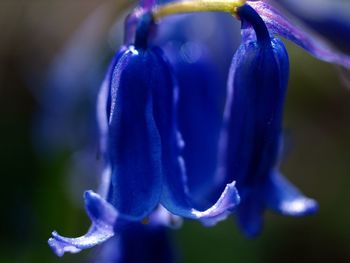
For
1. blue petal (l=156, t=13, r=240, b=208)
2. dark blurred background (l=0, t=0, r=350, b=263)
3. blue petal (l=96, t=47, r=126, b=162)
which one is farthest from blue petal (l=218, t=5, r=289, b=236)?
dark blurred background (l=0, t=0, r=350, b=263)

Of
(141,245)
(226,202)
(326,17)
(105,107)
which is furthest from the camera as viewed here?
(141,245)

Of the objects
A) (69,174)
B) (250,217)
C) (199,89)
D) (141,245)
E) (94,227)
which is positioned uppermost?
(94,227)

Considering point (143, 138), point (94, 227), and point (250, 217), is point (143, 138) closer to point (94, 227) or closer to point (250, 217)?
point (94, 227)

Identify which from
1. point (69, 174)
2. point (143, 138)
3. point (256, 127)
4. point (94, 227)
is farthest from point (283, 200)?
point (69, 174)

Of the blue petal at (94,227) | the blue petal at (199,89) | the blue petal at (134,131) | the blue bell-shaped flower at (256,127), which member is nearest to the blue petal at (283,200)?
the blue bell-shaped flower at (256,127)

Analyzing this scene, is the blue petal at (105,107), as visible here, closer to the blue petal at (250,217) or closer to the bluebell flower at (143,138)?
the bluebell flower at (143,138)

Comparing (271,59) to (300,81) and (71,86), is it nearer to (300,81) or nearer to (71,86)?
(71,86)

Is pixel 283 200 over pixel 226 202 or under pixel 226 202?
under

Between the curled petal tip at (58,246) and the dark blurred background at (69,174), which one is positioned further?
the dark blurred background at (69,174)
